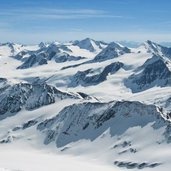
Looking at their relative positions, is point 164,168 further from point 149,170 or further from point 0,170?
point 0,170

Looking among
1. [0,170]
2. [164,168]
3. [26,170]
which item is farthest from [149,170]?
[0,170]

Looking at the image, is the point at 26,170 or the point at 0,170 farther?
the point at 26,170

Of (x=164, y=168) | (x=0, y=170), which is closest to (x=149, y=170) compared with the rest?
(x=164, y=168)

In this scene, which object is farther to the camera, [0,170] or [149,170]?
[149,170]

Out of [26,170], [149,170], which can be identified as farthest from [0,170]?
[149,170]

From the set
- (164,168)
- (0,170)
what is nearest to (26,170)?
(0,170)

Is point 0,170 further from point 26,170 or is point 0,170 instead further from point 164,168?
point 164,168

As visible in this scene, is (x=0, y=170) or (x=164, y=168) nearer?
(x=0, y=170)
